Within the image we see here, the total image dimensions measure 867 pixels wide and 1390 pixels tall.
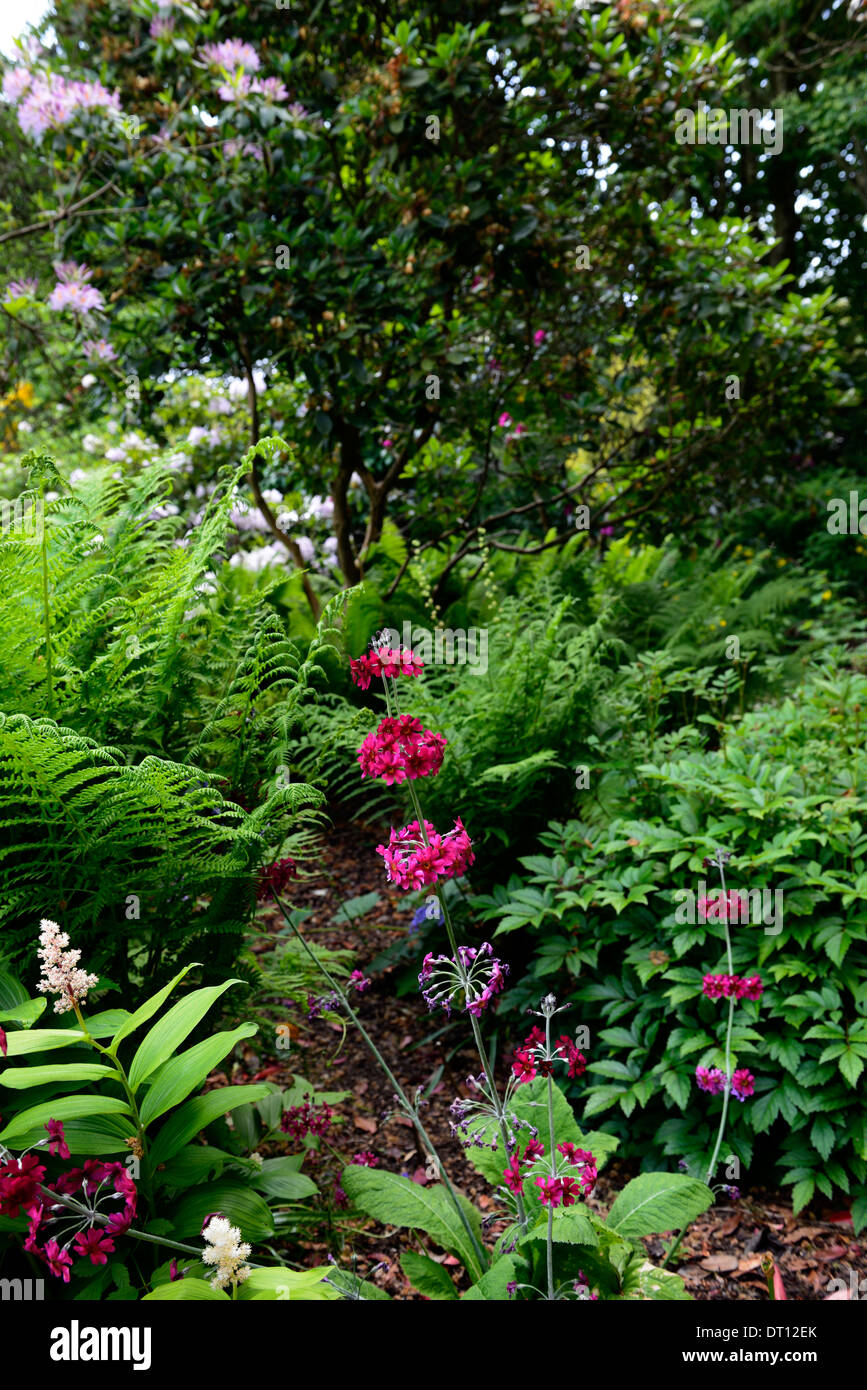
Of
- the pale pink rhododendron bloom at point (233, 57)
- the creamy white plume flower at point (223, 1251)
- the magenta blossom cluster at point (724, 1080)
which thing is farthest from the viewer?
the pale pink rhododendron bloom at point (233, 57)

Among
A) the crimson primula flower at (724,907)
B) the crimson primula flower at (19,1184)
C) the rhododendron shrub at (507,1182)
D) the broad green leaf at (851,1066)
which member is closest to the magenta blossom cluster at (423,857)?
the rhododendron shrub at (507,1182)

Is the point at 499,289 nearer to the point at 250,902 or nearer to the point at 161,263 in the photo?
the point at 161,263

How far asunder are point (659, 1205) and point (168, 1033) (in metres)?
0.77

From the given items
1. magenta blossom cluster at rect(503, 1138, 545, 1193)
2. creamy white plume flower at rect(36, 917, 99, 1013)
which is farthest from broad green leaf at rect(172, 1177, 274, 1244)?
creamy white plume flower at rect(36, 917, 99, 1013)

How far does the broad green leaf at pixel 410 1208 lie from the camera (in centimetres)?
143

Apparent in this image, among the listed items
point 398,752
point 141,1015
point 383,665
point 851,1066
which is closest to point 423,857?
point 398,752

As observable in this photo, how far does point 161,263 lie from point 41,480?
7.86 ft

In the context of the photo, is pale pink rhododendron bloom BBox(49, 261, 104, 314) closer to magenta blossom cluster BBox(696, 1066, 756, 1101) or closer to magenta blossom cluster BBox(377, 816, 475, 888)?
magenta blossom cluster BBox(377, 816, 475, 888)

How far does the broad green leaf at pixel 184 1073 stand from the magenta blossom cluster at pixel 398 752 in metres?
0.38

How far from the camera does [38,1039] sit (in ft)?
3.60

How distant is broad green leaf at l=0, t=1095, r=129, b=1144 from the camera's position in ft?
3.71

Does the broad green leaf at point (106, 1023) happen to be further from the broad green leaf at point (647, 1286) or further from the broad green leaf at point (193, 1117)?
the broad green leaf at point (647, 1286)
